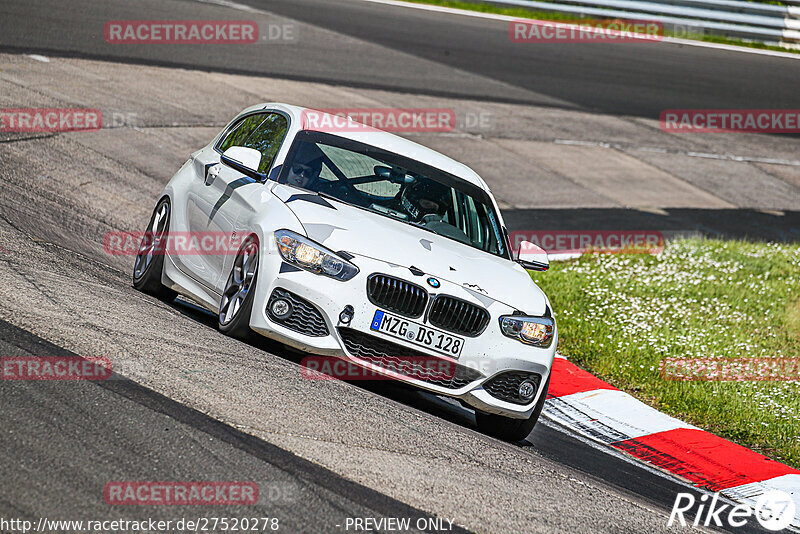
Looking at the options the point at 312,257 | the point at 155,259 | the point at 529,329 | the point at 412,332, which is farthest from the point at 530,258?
the point at 155,259

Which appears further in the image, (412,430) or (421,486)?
(412,430)

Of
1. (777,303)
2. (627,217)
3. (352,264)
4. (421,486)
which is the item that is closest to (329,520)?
(421,486)

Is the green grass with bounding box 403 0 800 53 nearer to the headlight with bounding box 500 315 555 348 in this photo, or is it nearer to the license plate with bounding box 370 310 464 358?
the headlight with bounding box 500 315 555 348

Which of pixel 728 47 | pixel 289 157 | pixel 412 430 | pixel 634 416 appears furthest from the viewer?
pixel 728 47

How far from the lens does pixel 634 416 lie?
26.3ft

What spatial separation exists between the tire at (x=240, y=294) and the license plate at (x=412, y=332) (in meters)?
0.80

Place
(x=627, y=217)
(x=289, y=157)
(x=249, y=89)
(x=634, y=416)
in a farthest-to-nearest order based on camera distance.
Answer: (x=249, y=89) < (x=627, y=217) < (x=634, y=416) < (x=289, y=157)

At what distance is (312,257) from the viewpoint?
6262 millimetres

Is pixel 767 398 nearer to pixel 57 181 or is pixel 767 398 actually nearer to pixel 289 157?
pixel 289 157

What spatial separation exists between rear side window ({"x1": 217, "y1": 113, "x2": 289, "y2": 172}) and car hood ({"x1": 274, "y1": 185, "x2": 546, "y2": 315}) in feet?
1.93

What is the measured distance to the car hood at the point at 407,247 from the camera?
20.8 feet

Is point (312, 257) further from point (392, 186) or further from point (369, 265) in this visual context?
point (392, 186)

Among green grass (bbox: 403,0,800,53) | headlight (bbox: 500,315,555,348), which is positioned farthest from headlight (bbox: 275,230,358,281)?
green grass (bbox: 403,0,800,53)

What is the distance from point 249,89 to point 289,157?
991 centimetres
